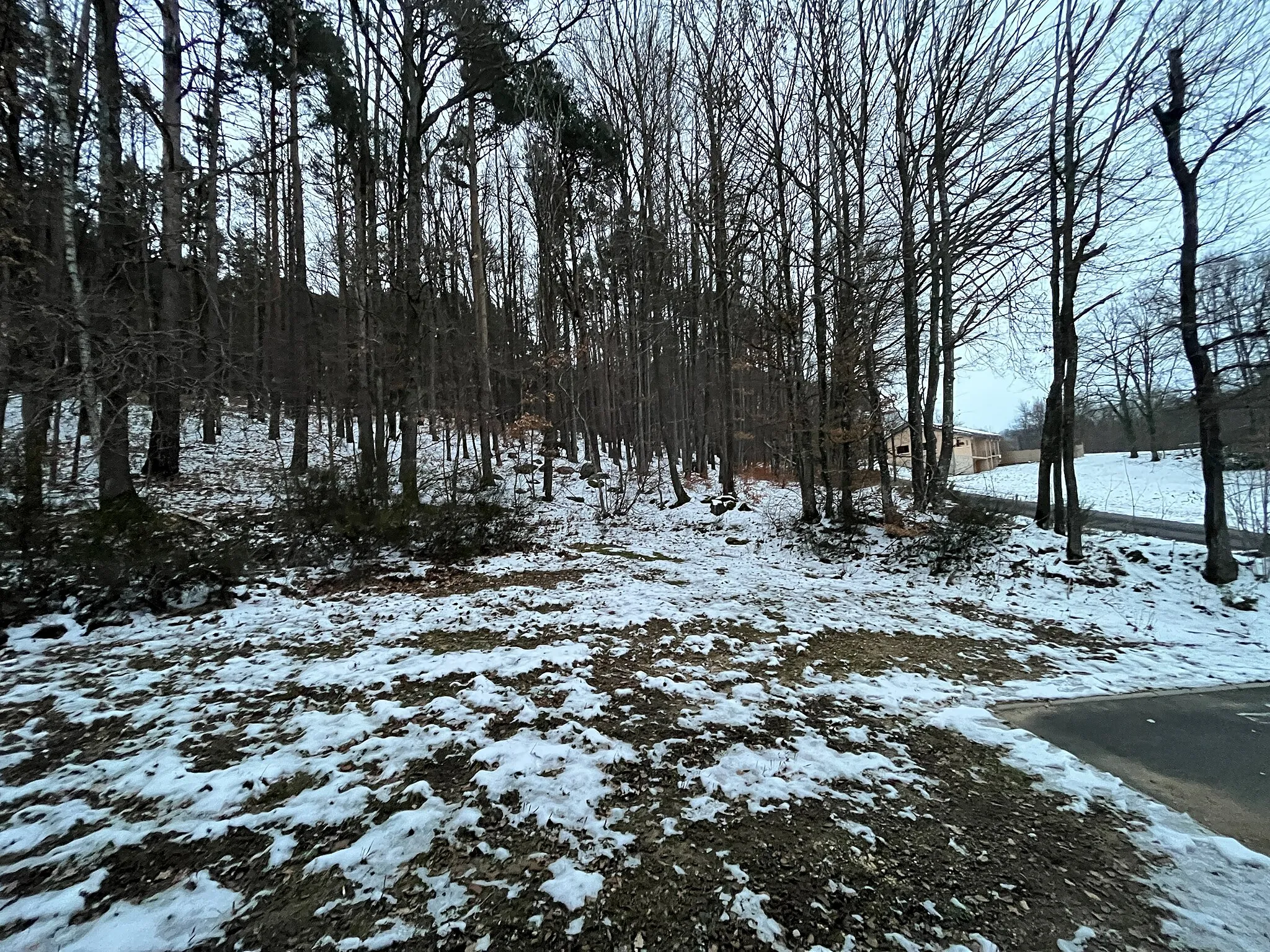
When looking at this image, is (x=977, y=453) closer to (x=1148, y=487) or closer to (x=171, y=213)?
(x=1148, y=487)

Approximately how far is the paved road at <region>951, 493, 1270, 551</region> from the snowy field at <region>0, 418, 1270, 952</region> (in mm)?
1790

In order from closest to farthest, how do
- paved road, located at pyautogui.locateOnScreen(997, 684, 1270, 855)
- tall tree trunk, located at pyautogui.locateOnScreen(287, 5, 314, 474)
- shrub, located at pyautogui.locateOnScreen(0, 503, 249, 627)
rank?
paved road, located at pyautogui.locateOnScreen(997, 684, 1270, 855)
shrub, located at pyautogui.locateOnScreen(0, 503, 249, 627)
tall tree trunk, located at pyautogui.locateOnScreen(287, 5, 314, 474)

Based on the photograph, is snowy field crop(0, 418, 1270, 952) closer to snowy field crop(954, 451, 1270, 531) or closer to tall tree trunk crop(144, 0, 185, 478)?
snowy field crop(954, 451, 1270, 531)

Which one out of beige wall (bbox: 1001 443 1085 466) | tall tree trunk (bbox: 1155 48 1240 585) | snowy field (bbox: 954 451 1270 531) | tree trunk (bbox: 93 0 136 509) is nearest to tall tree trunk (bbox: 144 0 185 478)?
tree trunk (bbox: 93 0 136 509)

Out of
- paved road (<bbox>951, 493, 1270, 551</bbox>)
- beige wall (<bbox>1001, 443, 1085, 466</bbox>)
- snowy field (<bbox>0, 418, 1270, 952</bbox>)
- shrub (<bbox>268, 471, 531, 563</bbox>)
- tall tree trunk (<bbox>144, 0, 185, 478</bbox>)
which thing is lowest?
snowy field (<bbox>0, 418, 1270, 952</bbox>)

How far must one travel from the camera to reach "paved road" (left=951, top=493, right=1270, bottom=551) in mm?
7273

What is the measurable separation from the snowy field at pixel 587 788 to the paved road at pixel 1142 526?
1790 mm

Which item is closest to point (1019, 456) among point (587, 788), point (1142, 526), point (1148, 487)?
point (1148, 487)

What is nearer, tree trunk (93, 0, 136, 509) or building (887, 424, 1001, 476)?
tree trunk (93, 0, 136, 509)

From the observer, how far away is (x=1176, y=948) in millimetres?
1963

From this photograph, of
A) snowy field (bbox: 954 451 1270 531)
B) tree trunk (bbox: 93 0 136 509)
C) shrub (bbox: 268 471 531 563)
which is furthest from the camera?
shrub (bbox: 268 471 531 563)

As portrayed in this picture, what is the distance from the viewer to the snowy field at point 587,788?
2.00 m

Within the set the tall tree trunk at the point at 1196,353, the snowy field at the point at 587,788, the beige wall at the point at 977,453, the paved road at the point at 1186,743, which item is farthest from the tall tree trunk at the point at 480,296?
the beige wall at the point at 977,453

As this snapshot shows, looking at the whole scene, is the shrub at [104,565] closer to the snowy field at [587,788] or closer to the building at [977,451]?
the snowy field at [587,788]
